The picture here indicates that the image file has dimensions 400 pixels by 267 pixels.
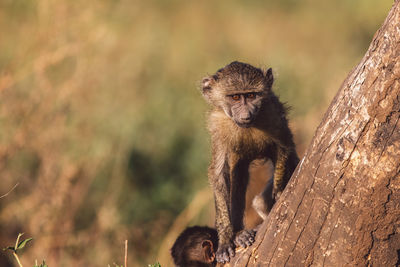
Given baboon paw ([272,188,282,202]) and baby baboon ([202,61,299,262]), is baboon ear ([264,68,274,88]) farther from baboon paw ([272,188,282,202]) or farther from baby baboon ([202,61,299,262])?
baboon paw ([272,188,282,202])

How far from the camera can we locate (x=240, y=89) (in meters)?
5.17

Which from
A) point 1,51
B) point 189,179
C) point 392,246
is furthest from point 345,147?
point 1,51

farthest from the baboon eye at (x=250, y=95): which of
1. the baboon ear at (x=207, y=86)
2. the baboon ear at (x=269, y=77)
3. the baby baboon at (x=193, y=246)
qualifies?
the baby baboon at (x=193, y=246)

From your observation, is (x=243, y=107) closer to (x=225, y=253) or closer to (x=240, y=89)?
(x=240, y=89)

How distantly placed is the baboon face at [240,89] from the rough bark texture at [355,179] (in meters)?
1.40

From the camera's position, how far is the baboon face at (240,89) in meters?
5.02

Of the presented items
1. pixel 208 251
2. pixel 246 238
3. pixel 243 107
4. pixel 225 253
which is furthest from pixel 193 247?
pixel 243 107

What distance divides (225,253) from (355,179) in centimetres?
127

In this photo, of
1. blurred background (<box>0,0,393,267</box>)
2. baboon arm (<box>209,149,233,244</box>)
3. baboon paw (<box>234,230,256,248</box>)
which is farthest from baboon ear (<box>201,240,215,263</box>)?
blurred background (<box>0,0,393,267</box>)

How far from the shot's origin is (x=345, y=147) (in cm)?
338

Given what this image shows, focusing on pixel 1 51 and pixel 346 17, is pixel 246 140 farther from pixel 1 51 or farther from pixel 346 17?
pixel 346 17

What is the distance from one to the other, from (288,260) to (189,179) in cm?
576

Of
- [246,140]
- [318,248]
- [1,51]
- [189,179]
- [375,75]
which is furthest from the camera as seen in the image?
→ [1,51]

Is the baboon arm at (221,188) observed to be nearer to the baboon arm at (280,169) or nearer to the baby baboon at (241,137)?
the baby baboon at (241,137)
